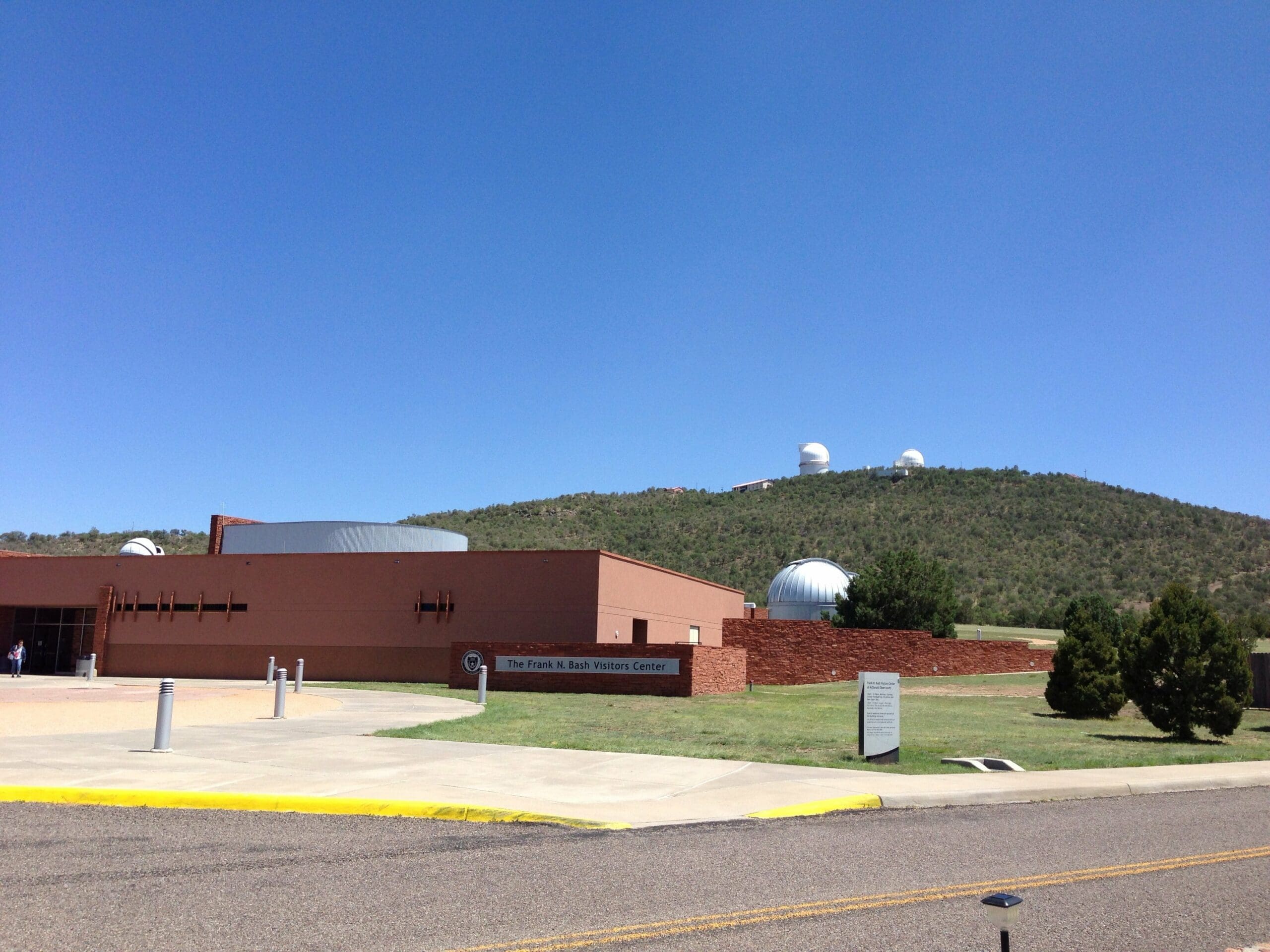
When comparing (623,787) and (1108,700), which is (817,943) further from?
(1108,700)

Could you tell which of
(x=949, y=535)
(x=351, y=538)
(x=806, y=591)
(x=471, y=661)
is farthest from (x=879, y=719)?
(x=949, y=535)

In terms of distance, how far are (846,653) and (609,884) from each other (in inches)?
1515

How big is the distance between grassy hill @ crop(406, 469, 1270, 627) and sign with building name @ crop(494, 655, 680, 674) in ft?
147

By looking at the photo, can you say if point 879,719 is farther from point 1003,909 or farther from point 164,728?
point 1003,909

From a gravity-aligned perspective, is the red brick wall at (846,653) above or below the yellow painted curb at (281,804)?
above

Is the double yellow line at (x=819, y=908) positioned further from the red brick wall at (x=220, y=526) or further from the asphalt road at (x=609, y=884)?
the red brick wall at (x=220, y=526)

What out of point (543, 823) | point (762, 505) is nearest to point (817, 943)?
point (543, 823)

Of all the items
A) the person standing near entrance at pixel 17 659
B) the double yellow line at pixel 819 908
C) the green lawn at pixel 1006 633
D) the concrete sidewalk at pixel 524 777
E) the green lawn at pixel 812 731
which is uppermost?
the green lawn at pixel 1006 633

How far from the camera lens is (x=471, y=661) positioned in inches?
1340

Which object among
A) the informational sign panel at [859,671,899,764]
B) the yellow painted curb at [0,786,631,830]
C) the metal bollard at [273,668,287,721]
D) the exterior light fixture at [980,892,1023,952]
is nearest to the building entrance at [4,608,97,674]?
the metal bollard at [273,668,287,721]

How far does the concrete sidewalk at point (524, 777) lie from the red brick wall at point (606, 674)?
15428 mm

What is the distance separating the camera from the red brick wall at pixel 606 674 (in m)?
31.6

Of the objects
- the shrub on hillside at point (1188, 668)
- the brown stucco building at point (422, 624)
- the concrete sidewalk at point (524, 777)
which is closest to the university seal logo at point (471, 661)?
the brown stucco building at point (422, 624)

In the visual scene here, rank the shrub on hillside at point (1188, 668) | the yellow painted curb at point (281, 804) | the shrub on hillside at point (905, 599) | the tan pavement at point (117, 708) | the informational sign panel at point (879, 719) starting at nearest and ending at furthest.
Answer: the yellow painted curb at point (281, 804) < the informational sign panel at point (879, 719) < the tan pavement at point (117, 708) < the shrub on hillside at point (1188, 668) < the shrub on hillside at point (905, 599)
